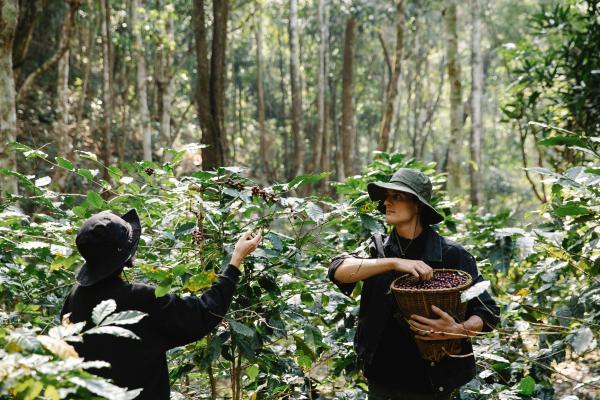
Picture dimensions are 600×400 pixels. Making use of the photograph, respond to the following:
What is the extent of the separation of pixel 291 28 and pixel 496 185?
17.6 m

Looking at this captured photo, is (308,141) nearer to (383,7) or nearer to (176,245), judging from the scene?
(383,7)

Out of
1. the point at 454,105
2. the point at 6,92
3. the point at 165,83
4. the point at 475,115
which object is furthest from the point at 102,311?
the point at 475,115

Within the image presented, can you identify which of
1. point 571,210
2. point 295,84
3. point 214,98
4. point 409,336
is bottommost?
point 409,336

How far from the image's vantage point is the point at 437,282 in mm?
2666

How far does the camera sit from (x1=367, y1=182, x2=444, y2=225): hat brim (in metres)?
2.83

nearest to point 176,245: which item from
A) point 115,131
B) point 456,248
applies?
point 456,248

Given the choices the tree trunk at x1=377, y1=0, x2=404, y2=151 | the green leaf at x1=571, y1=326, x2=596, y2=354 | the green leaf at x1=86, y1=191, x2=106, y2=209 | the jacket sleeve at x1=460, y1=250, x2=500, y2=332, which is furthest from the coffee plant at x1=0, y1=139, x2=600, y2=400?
the tree trunk at x1=377, y1=0, x2=404, y2=151

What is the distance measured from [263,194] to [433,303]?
98 cm

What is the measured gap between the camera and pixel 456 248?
2.90 m

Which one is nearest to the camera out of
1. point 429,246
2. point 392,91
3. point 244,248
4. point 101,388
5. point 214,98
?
point 101,388

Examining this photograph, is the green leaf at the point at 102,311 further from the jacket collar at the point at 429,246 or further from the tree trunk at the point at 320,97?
the tree trunk at the point at 320,97

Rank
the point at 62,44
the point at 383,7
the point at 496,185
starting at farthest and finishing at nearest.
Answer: the point at 496,185, the point at 383,7, the point at 62,44

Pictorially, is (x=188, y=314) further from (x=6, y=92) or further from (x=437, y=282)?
(x=6, y=92)

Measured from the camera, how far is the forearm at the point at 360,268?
108 inches
